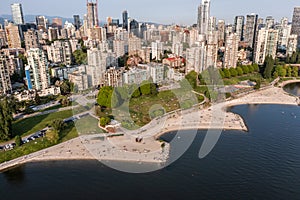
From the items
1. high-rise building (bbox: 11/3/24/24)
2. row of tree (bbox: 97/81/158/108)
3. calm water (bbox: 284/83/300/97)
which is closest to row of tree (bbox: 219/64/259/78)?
calm water (bbox: 284/83/300/97)

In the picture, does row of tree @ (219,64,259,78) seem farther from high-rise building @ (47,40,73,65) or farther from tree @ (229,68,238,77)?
high-rise building @ (47,40,73,65)

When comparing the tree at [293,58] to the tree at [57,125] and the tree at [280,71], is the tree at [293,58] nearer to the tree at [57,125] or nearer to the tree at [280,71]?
the tree at [280,71]

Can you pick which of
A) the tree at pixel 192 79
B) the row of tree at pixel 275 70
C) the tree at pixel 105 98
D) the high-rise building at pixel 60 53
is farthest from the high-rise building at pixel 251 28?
the tree at pixel 105 98

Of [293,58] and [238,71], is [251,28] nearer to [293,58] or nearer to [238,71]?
[293,58]

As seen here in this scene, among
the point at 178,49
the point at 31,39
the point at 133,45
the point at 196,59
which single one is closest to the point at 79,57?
the point at 133,45

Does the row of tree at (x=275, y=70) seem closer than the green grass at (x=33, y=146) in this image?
No

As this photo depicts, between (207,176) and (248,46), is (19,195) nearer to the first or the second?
(207,176)
